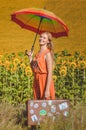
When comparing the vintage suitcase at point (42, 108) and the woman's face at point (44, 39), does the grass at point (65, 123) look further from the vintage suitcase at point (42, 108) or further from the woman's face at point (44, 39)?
the woman's face at point (44, 39)

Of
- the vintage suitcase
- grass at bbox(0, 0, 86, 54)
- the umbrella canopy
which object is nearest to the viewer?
the vintage suitcase

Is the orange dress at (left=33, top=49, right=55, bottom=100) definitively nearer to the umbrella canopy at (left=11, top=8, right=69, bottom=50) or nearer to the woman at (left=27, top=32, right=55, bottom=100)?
the woman at (left=27, top=32, right=55, bottom=100)

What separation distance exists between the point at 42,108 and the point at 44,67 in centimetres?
71

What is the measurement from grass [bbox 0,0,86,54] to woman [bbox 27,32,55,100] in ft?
24.5

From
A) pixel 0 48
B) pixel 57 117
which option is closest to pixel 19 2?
pixel 0 48

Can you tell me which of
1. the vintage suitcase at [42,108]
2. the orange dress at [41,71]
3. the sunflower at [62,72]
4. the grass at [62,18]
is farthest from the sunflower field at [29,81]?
the grass at [62,18]

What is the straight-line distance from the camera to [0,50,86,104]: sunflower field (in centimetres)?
1003

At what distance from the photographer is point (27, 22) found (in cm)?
864

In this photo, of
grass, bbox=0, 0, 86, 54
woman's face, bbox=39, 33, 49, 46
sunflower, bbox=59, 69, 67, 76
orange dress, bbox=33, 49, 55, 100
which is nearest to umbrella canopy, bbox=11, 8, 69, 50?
woman's face, bbox=39, 33, 49, 46

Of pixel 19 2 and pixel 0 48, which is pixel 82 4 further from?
pixel 0 48

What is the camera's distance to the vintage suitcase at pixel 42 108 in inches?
297

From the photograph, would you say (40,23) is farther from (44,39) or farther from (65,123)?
(65,123)

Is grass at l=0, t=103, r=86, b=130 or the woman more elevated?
the woman

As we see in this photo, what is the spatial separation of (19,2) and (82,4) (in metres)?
1.97
